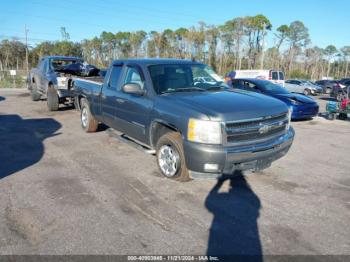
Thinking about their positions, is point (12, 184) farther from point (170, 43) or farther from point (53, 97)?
point (170, 43)

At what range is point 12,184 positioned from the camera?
15.4ft

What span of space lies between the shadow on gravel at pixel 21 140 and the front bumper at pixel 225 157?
10.3ft

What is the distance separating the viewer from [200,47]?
61.8 meters

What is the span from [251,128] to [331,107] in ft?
30.6

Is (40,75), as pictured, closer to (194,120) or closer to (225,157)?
(194,120)

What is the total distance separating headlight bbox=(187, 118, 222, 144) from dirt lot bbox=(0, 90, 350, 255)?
0.85 meters

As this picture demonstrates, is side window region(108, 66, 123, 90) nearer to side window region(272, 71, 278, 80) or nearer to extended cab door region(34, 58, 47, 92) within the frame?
extended cab door region(34, 58, 47, 92)

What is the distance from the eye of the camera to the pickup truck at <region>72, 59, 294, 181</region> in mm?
4082

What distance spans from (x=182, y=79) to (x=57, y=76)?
22.8 feet

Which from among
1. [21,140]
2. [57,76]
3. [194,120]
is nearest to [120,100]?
[194,120]

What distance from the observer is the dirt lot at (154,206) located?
322 centimetres

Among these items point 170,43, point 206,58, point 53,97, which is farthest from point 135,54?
point 53,97

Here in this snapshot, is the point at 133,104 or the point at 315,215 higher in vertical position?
the point at 133,104

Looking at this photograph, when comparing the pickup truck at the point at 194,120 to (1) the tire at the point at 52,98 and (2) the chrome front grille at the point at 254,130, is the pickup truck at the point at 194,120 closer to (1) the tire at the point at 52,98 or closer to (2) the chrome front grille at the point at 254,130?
(2) the chrome front grille at the point at 254,130
